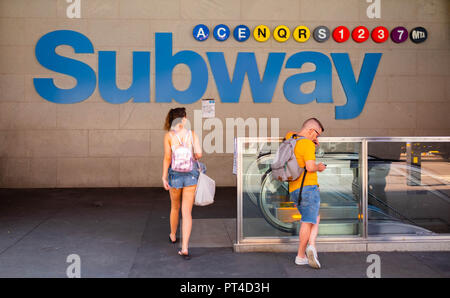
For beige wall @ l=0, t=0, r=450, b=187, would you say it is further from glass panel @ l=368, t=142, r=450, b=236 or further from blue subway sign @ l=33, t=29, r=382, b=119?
glass panel @ l=368, t=142, r=450, b=236

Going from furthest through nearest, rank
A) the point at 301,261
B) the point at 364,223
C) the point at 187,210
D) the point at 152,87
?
the point at 152,87 → the point at 364,223 → the point at 187,210 → the point at 301,261

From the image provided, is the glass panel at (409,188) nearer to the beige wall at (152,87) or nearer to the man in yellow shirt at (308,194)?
the man in yellow shirt at (308,194)

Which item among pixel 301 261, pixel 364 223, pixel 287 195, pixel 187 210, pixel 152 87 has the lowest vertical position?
pixel 301 261

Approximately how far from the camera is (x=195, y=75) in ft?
30.9

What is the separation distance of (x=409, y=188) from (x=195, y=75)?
18.3ft

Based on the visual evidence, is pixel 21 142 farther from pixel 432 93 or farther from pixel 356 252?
pixel 432 93

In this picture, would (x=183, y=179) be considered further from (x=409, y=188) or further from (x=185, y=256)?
(x=409, y=188)

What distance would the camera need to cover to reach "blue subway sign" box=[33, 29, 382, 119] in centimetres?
915

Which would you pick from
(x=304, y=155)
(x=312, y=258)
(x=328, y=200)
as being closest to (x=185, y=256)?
(x=312, y=258)

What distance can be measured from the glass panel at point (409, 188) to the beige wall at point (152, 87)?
4.22m

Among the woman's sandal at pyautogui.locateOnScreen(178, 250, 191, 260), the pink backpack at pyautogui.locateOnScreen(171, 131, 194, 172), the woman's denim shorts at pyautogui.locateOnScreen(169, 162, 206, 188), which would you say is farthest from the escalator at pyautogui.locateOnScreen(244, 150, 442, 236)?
the woman's sandal at pyautogui.locateOnScreen(178, 250, 191, 260)

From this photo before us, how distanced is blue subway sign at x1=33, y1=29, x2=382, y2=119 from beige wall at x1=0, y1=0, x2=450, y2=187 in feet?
0.50

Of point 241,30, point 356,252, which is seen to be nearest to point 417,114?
point 241,30

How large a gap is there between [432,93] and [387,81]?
1223 mm
